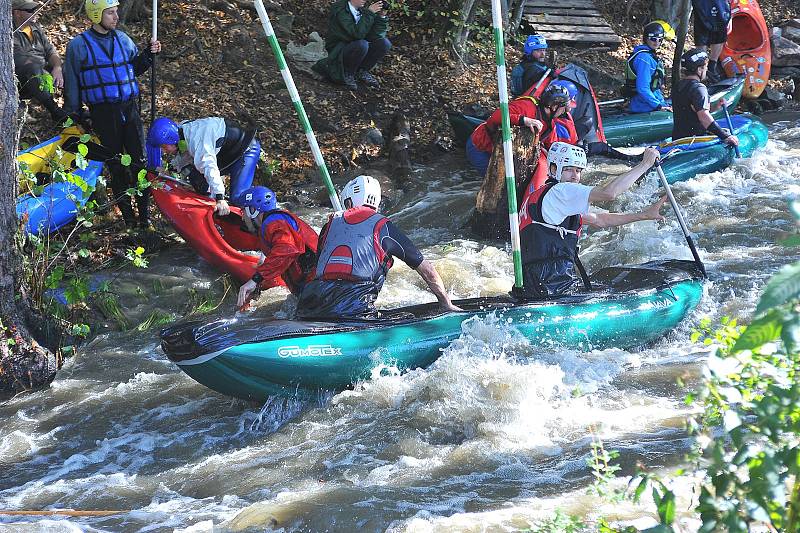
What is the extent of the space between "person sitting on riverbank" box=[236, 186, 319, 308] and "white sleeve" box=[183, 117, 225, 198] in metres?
0.39

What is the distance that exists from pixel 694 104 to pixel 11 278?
21.3ft

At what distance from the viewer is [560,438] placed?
16.2ft

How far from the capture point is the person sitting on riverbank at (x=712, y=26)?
36.9 feet

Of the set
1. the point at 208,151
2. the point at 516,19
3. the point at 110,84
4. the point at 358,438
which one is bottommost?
the point at 358,438

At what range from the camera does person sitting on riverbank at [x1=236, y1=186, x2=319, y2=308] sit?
641cm

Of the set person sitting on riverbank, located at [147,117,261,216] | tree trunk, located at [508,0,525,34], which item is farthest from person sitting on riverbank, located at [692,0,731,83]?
person sitting on riverbank, located at [147,117,261,216]

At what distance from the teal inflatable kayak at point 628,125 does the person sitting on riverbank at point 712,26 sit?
125cm

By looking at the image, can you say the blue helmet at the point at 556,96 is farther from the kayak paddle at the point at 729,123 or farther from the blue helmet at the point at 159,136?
the blue helmet at the point at 159,136

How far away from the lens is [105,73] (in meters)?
7.54

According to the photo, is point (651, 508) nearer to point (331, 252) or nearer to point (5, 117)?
point (331, 252)

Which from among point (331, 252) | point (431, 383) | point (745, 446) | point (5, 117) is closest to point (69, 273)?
point (5, 117)

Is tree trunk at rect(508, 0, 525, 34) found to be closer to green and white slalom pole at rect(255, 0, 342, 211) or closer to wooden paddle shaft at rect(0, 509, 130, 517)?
green and white slalom pole at rect(255, 0, 342, 211)

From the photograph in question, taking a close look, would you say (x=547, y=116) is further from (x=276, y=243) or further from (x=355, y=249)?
(x=355, y=249)

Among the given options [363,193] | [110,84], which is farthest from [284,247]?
[110,84]
